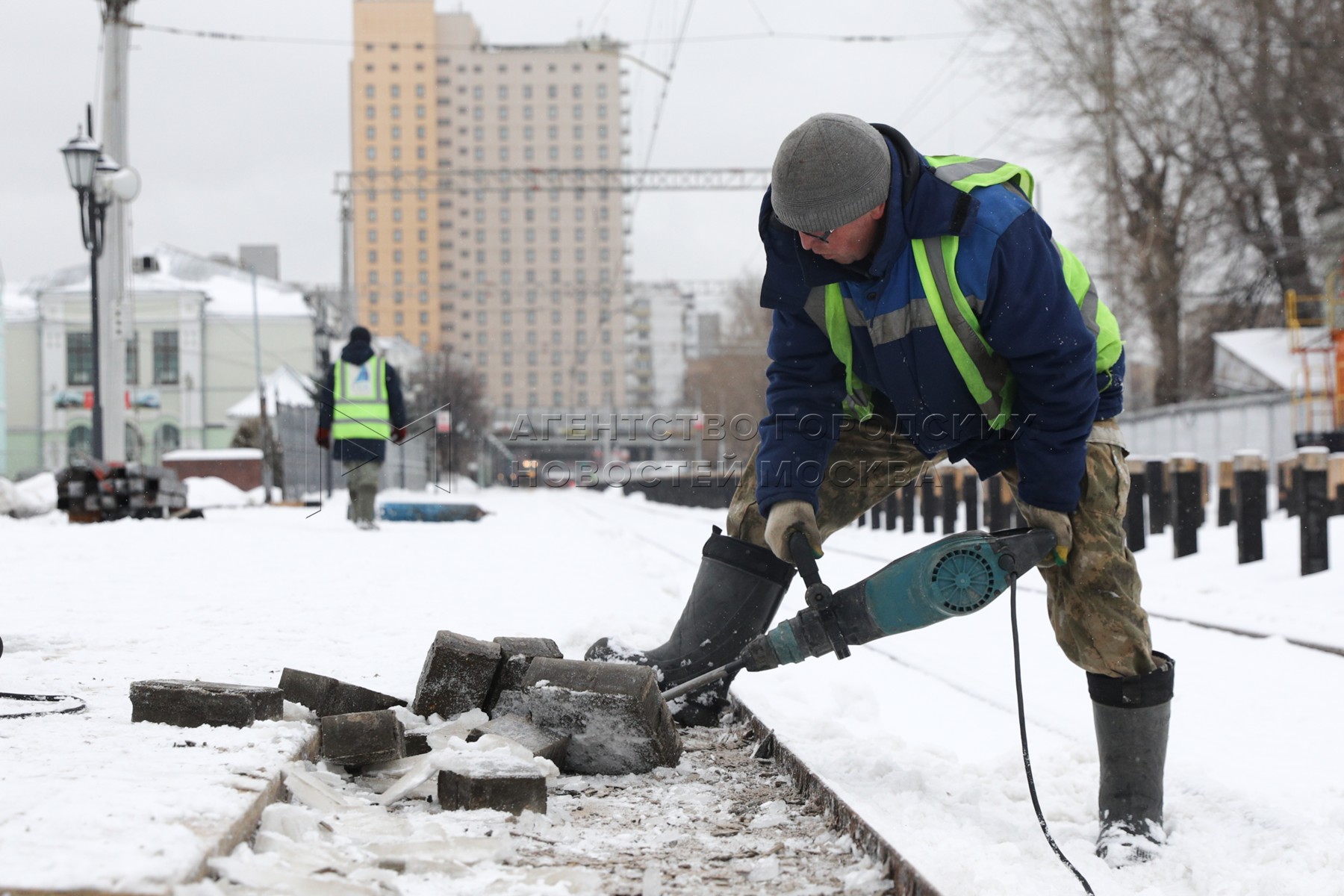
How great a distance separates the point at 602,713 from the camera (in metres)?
3.01

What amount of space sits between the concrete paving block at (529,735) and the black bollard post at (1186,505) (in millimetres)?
7431

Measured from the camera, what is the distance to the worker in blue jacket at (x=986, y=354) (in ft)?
8.43

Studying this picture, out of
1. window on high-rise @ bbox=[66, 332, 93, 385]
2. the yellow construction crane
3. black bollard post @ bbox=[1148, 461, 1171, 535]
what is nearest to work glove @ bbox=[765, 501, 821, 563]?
black bollard post @ bbox=[1148, 461, 1171, 535]

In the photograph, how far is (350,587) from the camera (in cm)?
607

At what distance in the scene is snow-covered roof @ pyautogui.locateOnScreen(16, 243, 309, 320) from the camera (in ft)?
174

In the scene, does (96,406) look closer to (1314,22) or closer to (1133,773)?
(1133,773)

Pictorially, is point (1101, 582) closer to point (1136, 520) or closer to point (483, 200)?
point (1136, 520)

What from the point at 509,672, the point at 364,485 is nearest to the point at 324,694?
the point at 509,672

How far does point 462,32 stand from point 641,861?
4990 inches

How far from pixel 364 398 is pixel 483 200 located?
112 m

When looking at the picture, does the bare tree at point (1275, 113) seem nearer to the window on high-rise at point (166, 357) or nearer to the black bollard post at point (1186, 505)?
the black bollard post at point (1186, 505)

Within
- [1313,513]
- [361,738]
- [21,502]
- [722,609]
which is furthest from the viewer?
[21,502]

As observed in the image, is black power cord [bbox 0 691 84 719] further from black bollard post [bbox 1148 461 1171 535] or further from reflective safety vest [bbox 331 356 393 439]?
black bollard post [bbox 1148 461 1171 535]

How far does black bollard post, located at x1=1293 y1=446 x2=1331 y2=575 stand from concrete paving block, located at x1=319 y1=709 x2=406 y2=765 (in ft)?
21.0
